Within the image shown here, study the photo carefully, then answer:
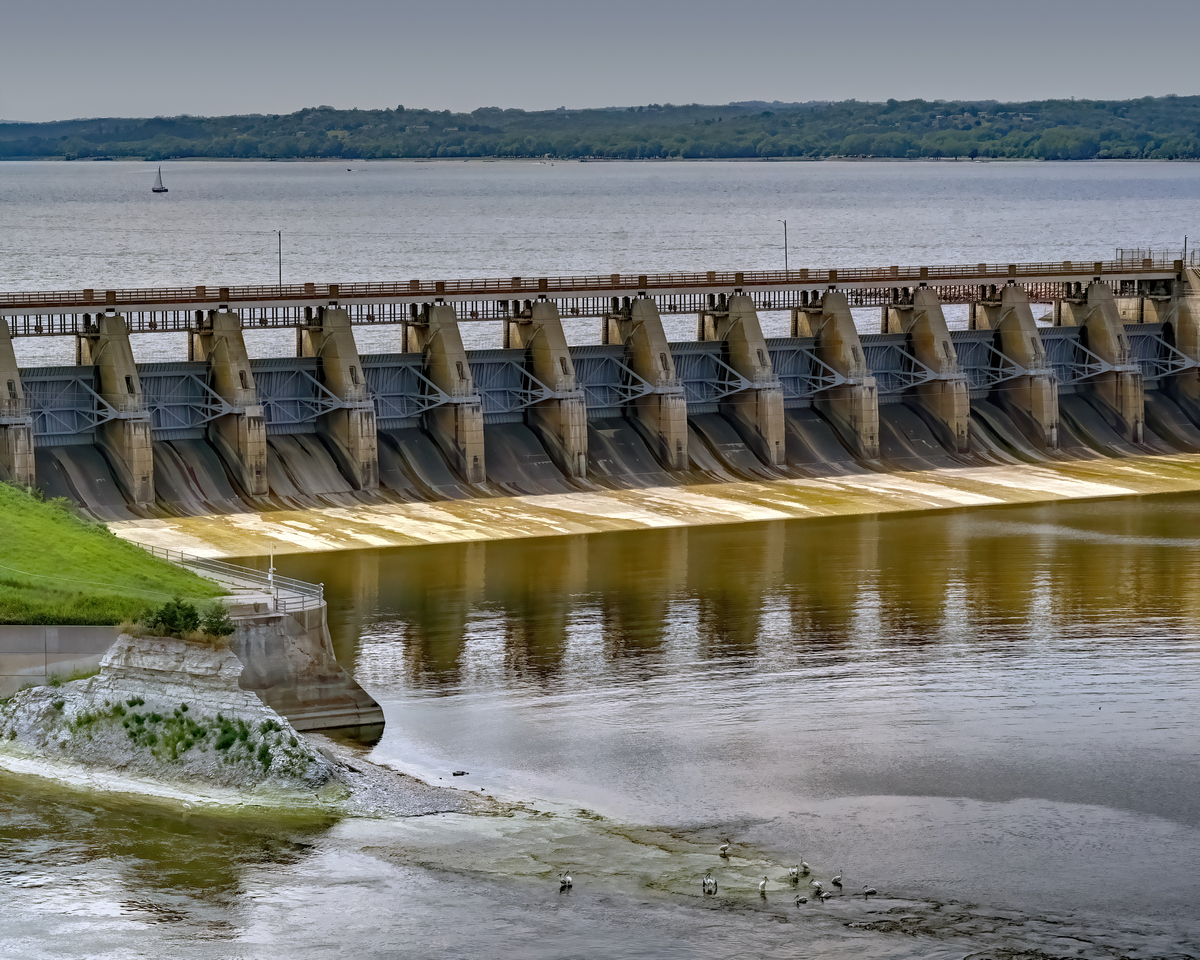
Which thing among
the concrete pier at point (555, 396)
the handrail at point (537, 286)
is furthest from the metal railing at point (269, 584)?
the concrete pier at point (555, 396)

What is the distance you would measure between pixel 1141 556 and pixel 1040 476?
18.9m

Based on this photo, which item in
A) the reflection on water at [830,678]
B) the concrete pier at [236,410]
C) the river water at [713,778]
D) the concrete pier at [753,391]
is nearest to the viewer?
the river water at [713,778]

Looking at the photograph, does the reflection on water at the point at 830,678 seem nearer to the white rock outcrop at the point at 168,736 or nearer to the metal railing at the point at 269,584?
the white rock outcrop at the point at 168,736

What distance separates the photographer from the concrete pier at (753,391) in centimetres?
9831

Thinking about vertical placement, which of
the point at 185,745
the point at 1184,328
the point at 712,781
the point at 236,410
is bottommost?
the point at 712,781

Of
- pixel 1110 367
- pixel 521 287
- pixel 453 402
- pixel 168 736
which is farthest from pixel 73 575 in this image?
pixel 1110 367

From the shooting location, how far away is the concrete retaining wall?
52.0 meters

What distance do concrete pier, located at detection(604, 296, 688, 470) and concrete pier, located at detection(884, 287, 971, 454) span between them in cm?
1439

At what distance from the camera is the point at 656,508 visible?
89312 mm

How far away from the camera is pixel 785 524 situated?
288 ft

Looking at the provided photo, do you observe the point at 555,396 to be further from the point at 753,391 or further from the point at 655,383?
the point at 753,391

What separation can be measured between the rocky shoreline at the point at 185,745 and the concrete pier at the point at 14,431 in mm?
30674

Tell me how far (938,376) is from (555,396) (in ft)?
70.1

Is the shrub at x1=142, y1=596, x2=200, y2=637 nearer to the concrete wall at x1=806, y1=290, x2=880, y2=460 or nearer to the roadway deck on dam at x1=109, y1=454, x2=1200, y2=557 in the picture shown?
the roadway deck on dam at x1=109, y1=454, x2=1200, y2=557
